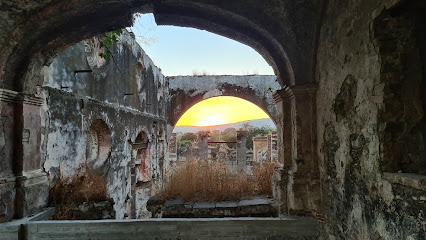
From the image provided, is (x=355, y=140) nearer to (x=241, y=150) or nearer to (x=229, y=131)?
(x=241, y=150)

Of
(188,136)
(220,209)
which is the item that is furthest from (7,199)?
(188,136)

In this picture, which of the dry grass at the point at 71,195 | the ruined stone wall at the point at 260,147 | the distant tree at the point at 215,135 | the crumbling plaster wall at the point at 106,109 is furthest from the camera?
the distant tree at the point at 215,135

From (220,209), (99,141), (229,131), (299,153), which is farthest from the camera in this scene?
(229,131)

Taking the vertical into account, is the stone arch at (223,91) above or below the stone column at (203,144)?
above

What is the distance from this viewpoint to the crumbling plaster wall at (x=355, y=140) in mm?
1735

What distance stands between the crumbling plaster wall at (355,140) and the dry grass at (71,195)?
328cm

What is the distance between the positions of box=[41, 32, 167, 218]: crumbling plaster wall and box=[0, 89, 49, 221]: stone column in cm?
71

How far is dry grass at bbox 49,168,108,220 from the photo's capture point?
11.5ft

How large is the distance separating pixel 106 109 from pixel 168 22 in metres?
3.59

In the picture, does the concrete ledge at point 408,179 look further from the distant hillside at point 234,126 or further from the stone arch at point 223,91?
the distant hillside at point 234,126

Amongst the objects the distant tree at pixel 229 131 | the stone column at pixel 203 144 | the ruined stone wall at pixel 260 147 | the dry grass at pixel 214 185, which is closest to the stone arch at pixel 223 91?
the stone column at pixel 203 144

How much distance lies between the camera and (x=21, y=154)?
10.1 ft

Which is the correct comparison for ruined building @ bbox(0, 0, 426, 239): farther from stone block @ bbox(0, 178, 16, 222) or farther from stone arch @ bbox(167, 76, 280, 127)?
stone arch @ bbox(167, 76, 280, 127)

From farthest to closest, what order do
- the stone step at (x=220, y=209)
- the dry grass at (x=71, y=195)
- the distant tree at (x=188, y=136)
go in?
1. the distant tree at (x=188, y=136)
2. the dry grass at (x=71, y=195)
3. the stone step at (x=220, y=209)
